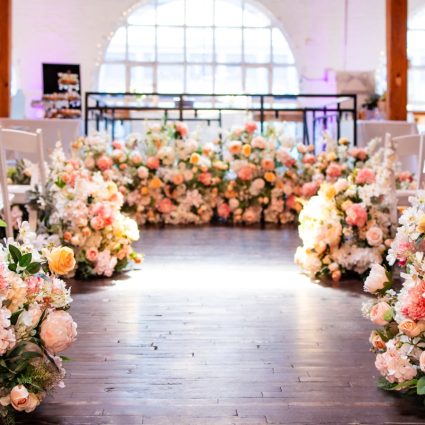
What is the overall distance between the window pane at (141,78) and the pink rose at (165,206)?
7.54 meters

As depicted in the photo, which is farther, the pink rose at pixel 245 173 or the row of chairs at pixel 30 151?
the pink rose at pixel 245 173

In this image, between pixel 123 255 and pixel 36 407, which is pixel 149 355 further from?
pixel 123 255

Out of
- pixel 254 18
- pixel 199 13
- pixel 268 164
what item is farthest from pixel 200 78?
pixel 268 164

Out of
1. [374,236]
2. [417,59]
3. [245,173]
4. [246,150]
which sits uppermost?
[417,59]

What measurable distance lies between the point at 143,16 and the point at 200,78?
1488 mm

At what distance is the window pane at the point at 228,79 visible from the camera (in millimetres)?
15266

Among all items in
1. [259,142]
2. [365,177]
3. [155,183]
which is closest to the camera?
[365,177]

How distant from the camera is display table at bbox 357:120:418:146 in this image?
9367 mm

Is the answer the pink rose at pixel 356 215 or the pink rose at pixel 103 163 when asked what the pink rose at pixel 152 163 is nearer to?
the pink rose at pixel 103 163

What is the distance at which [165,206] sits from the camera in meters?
7.89

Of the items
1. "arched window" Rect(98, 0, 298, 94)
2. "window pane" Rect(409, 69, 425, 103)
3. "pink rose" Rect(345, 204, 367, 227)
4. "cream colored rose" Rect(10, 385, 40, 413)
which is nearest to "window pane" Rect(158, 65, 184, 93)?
"arched window" Rect(98, 0, 298, 94)

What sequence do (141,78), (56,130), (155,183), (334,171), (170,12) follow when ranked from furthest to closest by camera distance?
(141,78)
(170,12)
(56,130)
(155,183)
(334,171)

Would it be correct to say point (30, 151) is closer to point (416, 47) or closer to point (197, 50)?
point (197, 50)

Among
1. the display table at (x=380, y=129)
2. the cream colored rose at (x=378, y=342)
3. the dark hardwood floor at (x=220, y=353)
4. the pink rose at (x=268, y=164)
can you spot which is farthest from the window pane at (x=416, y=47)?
the cream colored rose at (x=378, y=342)
